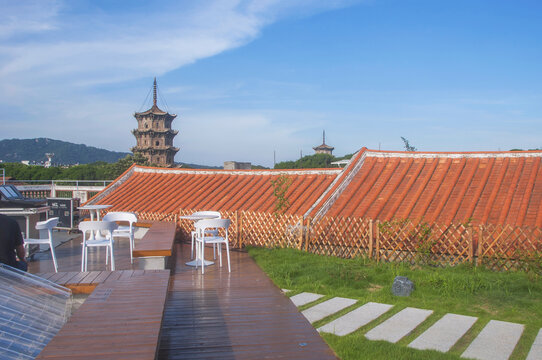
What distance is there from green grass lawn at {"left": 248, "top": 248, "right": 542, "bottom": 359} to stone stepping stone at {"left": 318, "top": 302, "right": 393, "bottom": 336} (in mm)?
98

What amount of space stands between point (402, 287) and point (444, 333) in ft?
4.98

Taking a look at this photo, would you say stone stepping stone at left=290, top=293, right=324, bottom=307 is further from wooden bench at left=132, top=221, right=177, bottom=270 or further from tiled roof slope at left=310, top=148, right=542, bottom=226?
tiled roof slope at left=310, top=148, right=542, bottom=226

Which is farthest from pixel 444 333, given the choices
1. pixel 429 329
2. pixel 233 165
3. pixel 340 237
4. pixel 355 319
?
pixel 233 165

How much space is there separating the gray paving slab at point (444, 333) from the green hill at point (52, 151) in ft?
543

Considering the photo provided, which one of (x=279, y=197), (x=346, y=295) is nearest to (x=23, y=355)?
(x=346, y=295)

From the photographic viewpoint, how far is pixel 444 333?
4.93m

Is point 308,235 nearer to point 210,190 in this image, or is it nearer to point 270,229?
point 270,229

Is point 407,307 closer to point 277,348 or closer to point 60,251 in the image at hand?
point 277,348

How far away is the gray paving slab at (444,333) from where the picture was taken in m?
4.58

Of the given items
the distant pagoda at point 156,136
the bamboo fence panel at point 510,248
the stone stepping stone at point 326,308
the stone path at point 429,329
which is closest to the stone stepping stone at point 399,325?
the stone path at point 429,329

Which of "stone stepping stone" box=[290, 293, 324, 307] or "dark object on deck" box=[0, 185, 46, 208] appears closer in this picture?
"stone stepping stone" box=[290, 293, 324, 307]

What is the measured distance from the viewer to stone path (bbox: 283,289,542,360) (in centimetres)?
449

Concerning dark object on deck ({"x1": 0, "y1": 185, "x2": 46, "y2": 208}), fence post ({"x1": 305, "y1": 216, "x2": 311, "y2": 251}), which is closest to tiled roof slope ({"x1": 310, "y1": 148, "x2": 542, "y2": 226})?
fence post ({"x1": 305, "y1": 216, "x2": 311, "y2": 251})

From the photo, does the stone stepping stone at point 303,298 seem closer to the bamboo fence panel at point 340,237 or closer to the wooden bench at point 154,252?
the wooden bench at point 154,252
